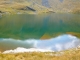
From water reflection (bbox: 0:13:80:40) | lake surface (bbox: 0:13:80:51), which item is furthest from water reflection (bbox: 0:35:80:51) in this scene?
water reflection (bbox: 0:13:80:40)

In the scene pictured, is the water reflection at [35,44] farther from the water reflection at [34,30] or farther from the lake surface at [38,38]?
the water reflection at [34,30]

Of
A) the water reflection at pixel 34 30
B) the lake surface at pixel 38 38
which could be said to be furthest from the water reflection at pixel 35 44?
the water reflection at pixel 34 30

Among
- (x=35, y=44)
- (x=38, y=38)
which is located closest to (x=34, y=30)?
(x=38, y=38)

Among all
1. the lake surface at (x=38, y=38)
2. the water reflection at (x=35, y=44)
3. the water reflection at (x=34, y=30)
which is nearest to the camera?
the water reflection at (x=35, y=44)

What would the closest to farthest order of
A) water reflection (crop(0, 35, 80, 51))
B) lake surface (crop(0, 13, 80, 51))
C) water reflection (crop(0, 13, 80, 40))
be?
water reflection (crop(0, 35, 80, 51))
lake surface (crop(0, 13, 80, 51))
water reflection (crop(0, 13, 80, 40))

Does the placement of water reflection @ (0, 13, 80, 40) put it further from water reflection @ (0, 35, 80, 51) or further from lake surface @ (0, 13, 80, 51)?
water reflection @ (0, 35, 80, 51)

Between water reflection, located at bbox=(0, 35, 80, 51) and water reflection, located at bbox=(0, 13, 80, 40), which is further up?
water reflection, located at bbox=(0, 13, 80, 40)

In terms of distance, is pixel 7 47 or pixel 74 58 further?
pixel 7 47

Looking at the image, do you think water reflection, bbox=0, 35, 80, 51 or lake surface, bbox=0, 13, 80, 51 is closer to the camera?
water reflection, bbox=0, 35, 80, 51

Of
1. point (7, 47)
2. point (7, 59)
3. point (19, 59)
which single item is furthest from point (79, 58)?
point (7, 47)

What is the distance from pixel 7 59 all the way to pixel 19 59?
4.18 feet

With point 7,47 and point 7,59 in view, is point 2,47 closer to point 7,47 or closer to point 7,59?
point 7,47

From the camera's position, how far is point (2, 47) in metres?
37.0

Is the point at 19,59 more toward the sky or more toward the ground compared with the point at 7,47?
more toward the ground
